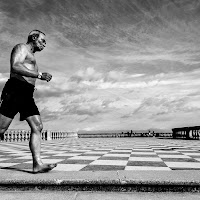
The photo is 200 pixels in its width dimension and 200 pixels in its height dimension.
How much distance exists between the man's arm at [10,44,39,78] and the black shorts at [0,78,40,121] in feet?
0.43

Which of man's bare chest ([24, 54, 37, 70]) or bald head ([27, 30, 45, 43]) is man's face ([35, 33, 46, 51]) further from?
man's bare chest ([24, 54, 37, 70])

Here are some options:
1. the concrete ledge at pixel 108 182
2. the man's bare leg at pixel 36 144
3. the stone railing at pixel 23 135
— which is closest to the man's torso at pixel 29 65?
the man's bare leg at pixel 36 144

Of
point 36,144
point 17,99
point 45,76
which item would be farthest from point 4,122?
point 45,76

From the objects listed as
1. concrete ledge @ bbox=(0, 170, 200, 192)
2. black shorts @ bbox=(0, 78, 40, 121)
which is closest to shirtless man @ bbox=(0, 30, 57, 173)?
black shorts @ bbox=(0, 78, 40, 121)

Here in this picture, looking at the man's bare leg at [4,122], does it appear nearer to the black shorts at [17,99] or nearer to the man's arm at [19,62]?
the black shorts at [17,99]

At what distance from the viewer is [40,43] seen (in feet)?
10.2

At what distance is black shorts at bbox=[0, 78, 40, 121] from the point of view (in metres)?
2.81

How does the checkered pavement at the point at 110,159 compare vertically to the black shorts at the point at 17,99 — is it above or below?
below

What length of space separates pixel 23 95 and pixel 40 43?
27.4 inches

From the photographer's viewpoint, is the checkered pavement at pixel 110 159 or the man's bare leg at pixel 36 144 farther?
the checkered pavement at pixel 110 159

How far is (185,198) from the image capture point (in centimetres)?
219

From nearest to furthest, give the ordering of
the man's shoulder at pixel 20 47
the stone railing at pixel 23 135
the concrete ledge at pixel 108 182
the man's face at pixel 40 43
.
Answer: the concrete ledge at pixel 108 182, the man's shoulder at pixel 20 47, the man's face at pixel 40 43, the stone railing at pixel 23 135

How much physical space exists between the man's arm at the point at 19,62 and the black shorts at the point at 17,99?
0.43 feet

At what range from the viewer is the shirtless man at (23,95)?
9.21 feet
